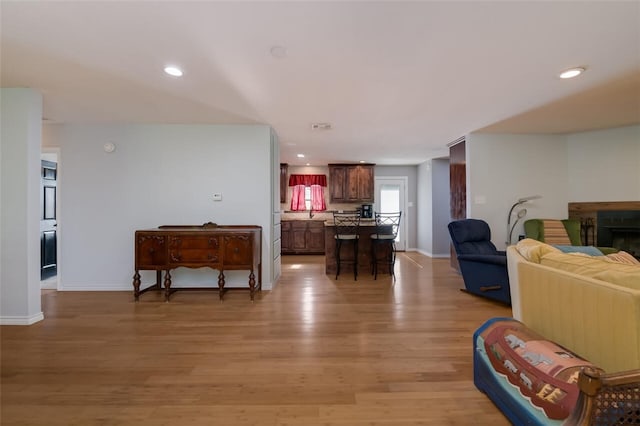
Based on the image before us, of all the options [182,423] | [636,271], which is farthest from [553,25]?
[182,423]

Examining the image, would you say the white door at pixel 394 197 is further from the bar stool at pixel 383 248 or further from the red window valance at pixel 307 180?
the bar stool at pixel 383 248

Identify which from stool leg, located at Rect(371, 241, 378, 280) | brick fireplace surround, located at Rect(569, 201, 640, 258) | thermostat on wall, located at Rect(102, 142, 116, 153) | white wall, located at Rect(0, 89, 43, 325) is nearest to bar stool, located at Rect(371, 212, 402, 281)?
stool leg, located at Rect(371, 241, 378, 280)

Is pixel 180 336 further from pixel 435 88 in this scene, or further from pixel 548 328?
pixel 435 88

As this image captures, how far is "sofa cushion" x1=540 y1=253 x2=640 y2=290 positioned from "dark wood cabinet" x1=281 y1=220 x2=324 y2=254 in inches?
214

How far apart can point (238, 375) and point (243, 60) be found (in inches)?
93.8

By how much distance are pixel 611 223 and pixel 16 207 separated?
7.74m

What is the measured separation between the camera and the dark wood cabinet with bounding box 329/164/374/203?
7141mm

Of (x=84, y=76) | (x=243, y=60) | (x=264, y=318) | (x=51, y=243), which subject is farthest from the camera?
(x=51, y=243)

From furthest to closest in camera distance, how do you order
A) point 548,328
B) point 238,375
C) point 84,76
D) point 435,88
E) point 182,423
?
point 435,88 < point 84,76 < point 238,375 < point 548,328 < point 182,423

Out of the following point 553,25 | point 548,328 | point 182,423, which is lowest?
point 182,423

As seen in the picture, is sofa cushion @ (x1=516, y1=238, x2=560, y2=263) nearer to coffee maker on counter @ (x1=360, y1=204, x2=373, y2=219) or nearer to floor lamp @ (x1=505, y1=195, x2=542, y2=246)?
floor lamp @ (x1=505, y1=195, x2=542, y2=246)

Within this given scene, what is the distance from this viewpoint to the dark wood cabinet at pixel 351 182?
7.14 meters

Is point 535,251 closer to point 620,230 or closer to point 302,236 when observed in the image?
point 620,230

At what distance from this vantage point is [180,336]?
2.51 m
